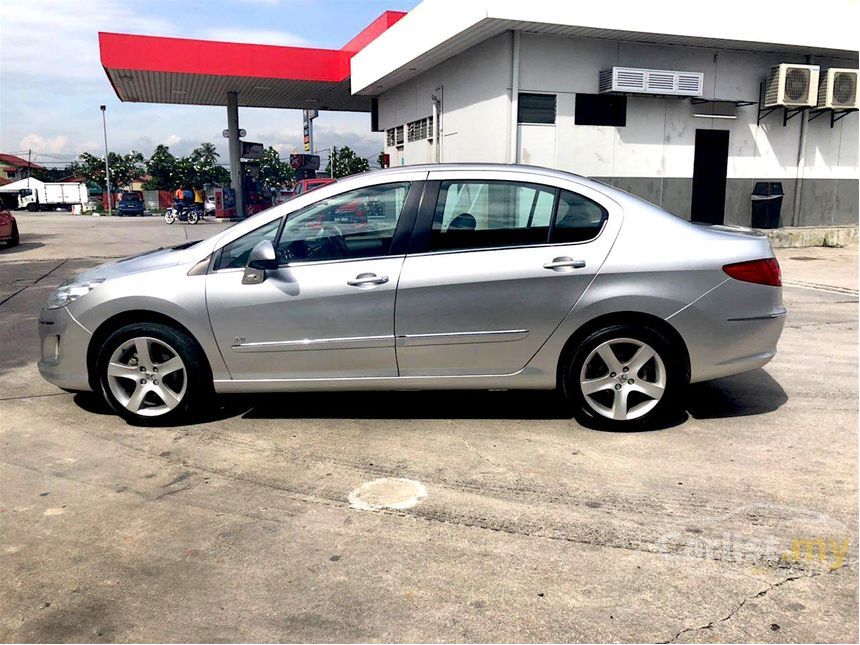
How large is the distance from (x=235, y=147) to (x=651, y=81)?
21.1 m

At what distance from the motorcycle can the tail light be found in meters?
29.2

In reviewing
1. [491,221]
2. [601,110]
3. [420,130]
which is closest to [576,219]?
[491,221]

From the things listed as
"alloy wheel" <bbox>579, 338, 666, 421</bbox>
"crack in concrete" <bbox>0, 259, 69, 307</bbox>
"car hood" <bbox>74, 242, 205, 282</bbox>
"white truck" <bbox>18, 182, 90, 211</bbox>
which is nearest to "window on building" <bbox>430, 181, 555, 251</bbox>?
"alloy wheel" <bbox>579, 338, 666, 421</bbox>

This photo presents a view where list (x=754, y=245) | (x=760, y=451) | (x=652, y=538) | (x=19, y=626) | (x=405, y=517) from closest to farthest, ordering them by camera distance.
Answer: (x=19, y=626), (x=652, y=538), (x=405, y=517), (x=760, y=451), (x=754, y=245)

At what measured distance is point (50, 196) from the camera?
65.0m

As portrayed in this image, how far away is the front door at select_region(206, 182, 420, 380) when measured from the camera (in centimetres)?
447

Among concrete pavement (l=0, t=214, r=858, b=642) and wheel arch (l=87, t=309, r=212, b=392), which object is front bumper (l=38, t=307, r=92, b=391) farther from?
concrete pavement (l=0, t=214, r=858, b=642)

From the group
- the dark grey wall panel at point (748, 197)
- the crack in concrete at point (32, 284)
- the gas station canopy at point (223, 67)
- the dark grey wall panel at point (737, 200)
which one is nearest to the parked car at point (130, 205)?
the gas station canopy at point (223, 67)

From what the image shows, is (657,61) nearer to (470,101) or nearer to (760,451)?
(470,101)

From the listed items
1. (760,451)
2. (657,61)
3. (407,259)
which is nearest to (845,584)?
(760,451)

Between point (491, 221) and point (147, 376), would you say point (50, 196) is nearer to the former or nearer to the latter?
point (147, 376)

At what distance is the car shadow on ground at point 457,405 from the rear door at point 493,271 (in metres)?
0.59

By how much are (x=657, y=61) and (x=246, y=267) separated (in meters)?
13.1

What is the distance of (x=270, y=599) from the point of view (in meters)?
2.78
